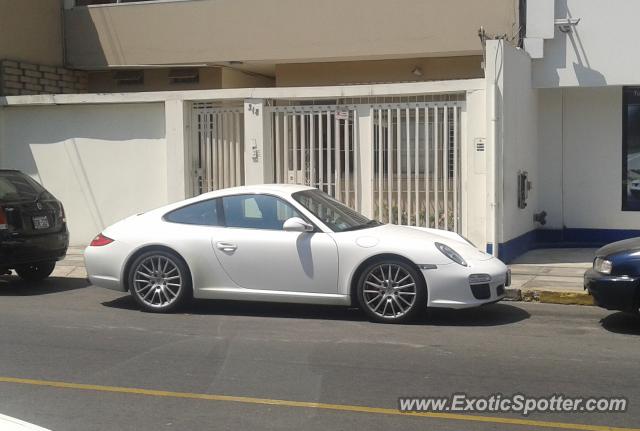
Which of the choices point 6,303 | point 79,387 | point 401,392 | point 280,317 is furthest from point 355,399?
point 6,303

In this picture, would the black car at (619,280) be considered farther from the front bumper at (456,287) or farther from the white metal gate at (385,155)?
the white metal gate at (385,155)

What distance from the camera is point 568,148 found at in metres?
14.1

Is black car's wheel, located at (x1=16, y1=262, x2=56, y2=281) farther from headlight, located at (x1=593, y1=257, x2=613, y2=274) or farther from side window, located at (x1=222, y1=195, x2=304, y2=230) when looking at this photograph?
headlight, located at (x1=593, y1=257, x2=613, y2=274)

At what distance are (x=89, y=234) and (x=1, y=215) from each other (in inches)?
164

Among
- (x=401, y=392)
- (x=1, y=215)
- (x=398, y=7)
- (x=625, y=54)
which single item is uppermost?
(x=398, y=7)

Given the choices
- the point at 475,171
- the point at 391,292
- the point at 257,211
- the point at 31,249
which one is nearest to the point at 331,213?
the point at 257,211

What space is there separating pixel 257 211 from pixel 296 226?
61cm

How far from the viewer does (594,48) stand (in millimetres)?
13156

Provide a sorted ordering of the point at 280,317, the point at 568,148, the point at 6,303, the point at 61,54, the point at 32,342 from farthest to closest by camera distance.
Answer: the point at 61,54 → the point at 568,148 → the point at 6,303 → the point at 280,317 → the point at 32,342

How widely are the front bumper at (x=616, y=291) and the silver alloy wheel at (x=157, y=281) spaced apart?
4.38 m

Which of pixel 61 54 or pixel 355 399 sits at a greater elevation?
pixel 61 54

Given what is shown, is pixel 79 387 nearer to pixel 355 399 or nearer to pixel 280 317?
pixel 355 399

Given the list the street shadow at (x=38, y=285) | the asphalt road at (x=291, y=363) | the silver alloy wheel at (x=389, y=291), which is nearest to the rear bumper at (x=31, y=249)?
the street shadow at (x=38, y=285)

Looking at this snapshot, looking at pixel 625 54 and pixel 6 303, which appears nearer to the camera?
pixel 6 303
